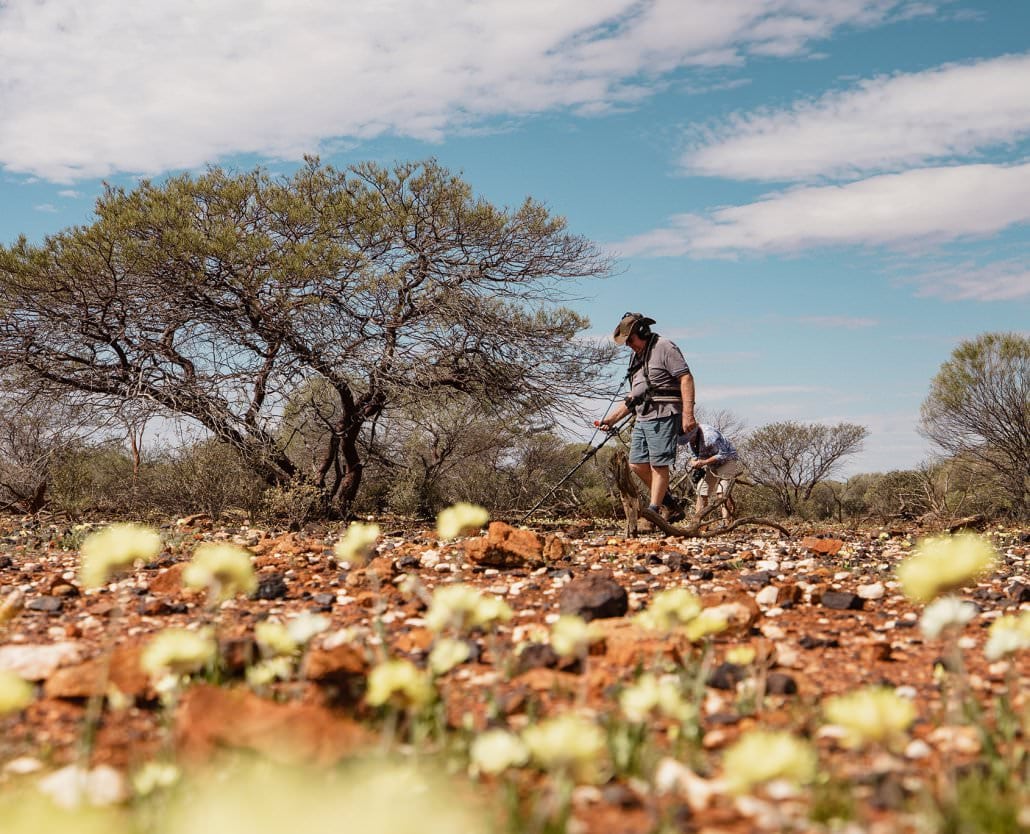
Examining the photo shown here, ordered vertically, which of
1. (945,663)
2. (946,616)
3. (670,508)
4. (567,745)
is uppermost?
(946,616)

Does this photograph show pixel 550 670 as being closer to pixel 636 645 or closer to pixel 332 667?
pixel 636 645

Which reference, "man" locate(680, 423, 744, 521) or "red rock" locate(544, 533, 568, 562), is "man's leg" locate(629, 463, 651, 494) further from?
"red rock" locate(544, 533, 568, 562)

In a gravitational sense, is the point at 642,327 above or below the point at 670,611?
above

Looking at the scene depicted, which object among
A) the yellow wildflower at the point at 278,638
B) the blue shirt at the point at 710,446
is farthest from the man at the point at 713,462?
the yellow wildflower at the point at 278,638

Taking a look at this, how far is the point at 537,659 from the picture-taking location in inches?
97.5

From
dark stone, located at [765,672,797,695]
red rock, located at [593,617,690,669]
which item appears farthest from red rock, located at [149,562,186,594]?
dark stone, located at [765,672,797,695]

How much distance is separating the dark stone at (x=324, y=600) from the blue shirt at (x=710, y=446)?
4727mm

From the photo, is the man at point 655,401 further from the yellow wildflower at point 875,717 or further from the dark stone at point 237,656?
the yellow wildflower at point 875,717

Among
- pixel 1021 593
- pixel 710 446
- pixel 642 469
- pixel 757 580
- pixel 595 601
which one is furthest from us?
pixel 710 446

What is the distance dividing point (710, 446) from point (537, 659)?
569cm

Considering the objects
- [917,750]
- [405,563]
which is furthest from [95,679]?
[405,563]

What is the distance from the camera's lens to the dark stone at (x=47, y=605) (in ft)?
11.1

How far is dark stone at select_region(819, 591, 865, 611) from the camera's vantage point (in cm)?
350

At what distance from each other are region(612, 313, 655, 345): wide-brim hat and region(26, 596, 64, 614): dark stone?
4.50 metres
